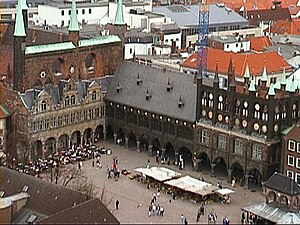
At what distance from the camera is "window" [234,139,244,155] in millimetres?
125188

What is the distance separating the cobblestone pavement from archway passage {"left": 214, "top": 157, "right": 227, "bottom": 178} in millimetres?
2016

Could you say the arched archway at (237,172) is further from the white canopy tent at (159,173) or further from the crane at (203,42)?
the crane at (203,42)

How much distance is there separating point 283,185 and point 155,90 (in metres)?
35.4

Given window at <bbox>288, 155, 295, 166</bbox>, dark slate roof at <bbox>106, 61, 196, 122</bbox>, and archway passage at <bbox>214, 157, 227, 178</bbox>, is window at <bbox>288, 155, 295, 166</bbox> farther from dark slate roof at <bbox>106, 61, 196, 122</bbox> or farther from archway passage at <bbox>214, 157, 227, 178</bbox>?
dark slate roof at <bbox>106, 61, 196, 122</bbox>

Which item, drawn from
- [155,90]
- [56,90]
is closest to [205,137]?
[155,90]

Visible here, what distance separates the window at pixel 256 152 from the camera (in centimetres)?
12306

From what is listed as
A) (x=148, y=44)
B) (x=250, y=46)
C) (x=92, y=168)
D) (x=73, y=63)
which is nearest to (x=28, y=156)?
(x=92, y=168)

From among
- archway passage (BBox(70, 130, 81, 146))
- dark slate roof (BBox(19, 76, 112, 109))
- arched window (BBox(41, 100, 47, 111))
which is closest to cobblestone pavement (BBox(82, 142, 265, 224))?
archway passage (BBox(70, 130, 81, 146))

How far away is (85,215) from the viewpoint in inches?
3588

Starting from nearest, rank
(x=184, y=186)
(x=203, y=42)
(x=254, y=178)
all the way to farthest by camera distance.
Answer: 1. (x=184, y=186)
2. (x=254, y=178)
3. (x=203, y=42)

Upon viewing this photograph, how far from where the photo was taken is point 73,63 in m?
144

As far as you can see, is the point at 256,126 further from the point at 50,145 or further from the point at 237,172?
the point at 50,145

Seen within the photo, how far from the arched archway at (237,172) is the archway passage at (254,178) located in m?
1.38

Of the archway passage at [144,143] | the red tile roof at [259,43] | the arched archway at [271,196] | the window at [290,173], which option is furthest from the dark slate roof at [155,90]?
the red tile roof at [259,43]
